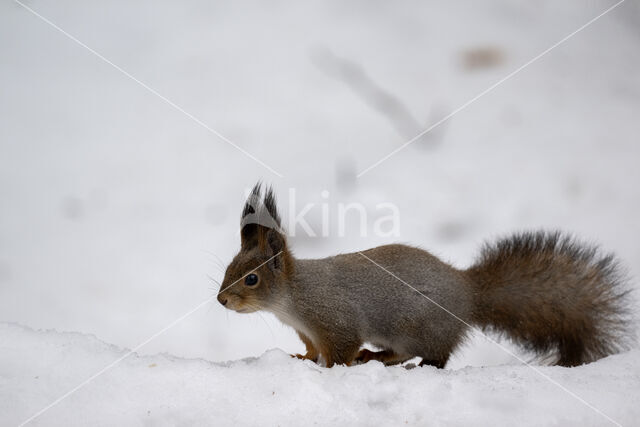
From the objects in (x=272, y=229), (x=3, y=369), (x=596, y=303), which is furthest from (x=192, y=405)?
(x=596, y=303)

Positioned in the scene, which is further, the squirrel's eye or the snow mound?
the squirrel's eye

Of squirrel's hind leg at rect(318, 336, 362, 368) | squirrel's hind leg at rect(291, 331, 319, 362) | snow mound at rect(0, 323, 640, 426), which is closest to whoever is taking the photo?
snow mound at rect(0, 323, 640, 426)

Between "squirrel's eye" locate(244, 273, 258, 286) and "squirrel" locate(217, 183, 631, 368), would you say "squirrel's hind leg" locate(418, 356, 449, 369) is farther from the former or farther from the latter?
"squirrel's eye" locate(244, 273, 258, 286)

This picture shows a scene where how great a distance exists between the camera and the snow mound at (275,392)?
1.25 meters

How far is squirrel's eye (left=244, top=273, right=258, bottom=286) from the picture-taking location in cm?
169

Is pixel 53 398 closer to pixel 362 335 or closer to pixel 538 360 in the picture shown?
pixel 362 335

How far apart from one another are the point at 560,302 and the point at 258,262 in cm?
78

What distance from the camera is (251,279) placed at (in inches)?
66.7

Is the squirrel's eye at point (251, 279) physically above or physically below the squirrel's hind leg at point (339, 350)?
above

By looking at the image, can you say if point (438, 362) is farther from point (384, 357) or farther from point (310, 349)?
point (310, 349)

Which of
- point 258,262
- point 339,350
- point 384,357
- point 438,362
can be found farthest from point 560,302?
point 258,262

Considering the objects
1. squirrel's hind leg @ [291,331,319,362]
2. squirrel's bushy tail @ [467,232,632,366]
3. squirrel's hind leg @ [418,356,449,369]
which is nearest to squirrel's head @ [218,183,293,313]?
squirrel's hind leg @ [291,331,319,362]

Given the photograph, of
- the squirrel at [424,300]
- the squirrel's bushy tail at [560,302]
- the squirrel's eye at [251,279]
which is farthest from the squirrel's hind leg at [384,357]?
the squirrel's eye at [251,279]

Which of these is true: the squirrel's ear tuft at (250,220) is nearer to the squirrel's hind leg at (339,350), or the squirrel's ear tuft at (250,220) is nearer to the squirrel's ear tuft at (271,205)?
the squirrel's ear tuft at (271,205)
